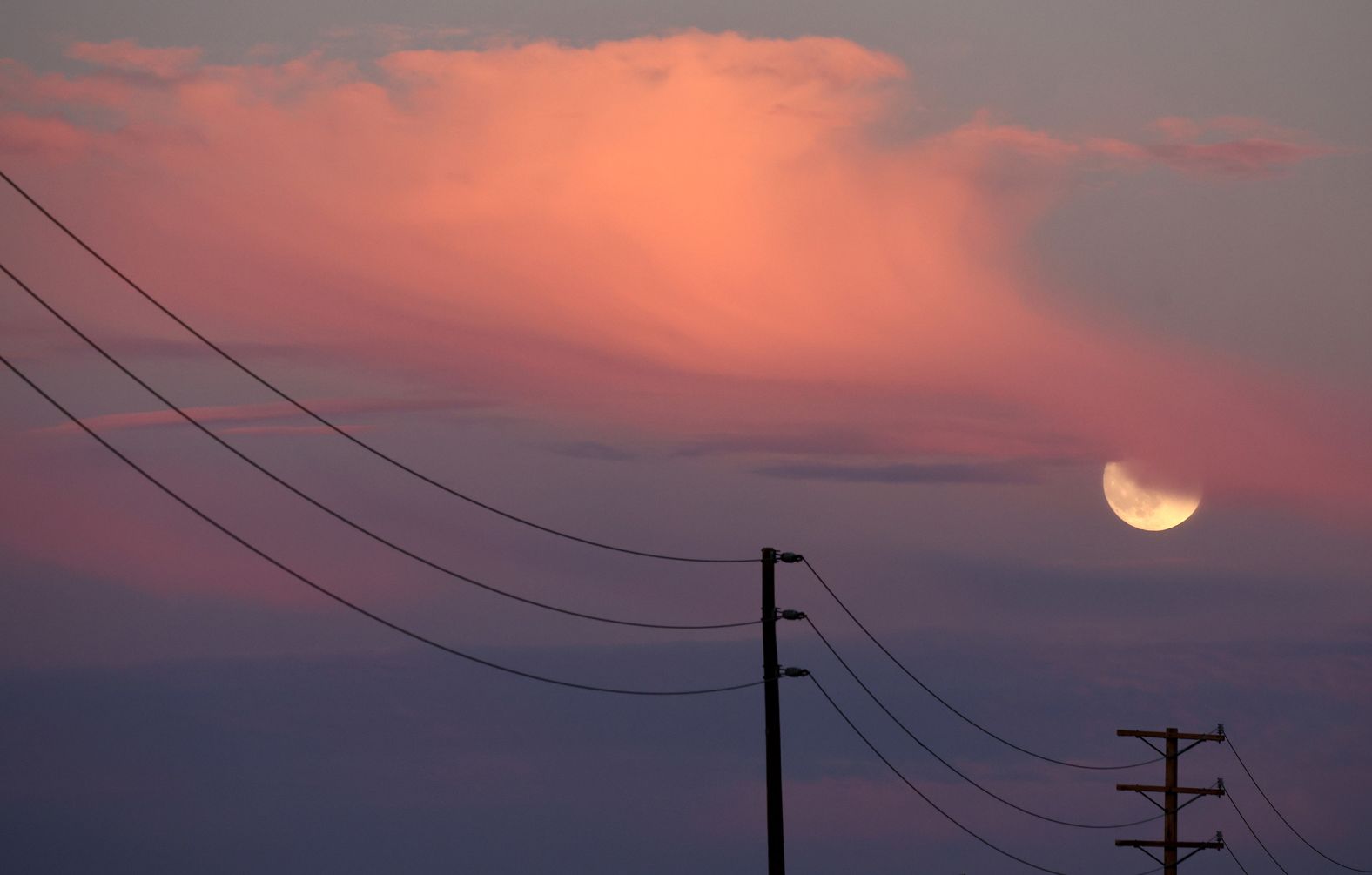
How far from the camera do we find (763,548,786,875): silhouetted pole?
35.0m

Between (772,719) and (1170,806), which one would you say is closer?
(772,719)

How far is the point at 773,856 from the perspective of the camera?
34938mm

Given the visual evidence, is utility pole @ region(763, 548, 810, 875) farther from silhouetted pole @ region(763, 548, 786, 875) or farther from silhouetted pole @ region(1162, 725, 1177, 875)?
silhouetted pole @ region(1162, 725, 1177, 875)

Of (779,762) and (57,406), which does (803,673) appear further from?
(57,406)

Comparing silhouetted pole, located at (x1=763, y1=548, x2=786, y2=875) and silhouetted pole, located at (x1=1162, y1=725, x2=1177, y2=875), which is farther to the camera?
silhouetted pole, located at (x1=1162, y1=725, x2=1177, y2=875)

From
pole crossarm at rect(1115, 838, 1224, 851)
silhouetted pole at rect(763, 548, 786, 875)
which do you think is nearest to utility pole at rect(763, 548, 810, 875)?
silhouetted pole at rect(763, 548, 786, 875)

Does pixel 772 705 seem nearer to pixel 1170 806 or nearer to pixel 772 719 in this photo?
pixel 772 719

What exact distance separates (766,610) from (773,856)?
5.28 metres

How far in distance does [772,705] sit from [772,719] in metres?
0.32

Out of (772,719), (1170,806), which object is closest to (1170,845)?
(1170,806)

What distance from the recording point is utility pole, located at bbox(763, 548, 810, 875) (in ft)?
115

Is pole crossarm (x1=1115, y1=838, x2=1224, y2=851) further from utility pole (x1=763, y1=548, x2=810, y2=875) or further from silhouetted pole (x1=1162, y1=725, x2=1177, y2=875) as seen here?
utility pole (x1=763, y1=548, x2=810, y2=875)

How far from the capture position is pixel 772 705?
116 ft

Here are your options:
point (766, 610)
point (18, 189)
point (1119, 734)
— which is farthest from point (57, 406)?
point (1119, 734)
